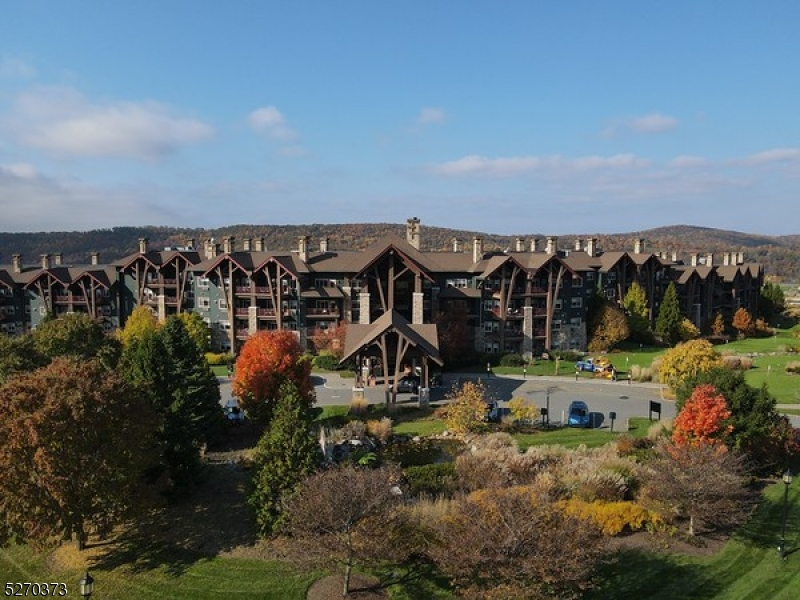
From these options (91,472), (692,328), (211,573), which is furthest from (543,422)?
(692,328)

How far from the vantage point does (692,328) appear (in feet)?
230

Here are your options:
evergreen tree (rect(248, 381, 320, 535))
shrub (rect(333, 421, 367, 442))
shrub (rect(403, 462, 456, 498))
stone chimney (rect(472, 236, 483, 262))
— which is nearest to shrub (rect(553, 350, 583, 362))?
stone chimney (rect(472, 236, 483, 262))

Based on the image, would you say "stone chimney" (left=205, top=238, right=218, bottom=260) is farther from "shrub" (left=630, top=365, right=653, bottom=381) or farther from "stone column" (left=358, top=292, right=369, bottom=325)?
"shrub" (left=630, top=365, right=653, bottom=381)

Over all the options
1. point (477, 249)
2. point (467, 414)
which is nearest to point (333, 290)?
point (477, 249)

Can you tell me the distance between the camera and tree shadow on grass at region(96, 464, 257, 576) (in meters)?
21.3

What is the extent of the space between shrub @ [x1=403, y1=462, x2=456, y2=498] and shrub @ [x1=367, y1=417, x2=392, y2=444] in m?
6.50

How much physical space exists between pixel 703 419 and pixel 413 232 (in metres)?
44.5

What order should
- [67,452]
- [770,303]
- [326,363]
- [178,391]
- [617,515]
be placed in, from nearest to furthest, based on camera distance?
[67,452] < [617,515] < [178,391] < [326,363] < [770,303]

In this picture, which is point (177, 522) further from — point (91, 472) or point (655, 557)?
point (655, 557)

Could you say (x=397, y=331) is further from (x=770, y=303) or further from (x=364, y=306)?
(x=770, y=303)

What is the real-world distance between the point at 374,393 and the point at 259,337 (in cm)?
1333

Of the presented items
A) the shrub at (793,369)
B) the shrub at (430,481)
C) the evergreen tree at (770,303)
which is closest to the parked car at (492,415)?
the shrub at (430,481)

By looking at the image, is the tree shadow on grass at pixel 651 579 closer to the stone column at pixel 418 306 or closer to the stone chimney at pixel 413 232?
the stone column at pixel 418 306

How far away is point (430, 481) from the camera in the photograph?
995 inches
